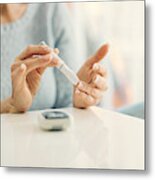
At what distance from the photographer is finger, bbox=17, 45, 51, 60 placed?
1.27 metres

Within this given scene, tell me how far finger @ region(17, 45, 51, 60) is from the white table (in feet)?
0.58

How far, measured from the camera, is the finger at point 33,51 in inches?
50.1

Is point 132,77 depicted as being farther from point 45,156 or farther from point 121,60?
point 45,156

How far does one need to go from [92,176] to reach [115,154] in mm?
101

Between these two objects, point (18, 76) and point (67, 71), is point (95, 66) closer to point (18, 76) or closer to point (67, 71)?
point (67, 71)

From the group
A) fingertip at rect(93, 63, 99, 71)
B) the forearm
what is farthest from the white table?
fingertip at rect(93, 63, 99, 71)

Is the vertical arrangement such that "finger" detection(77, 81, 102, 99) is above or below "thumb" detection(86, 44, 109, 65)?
below

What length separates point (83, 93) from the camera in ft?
4.12

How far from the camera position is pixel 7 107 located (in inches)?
50.6

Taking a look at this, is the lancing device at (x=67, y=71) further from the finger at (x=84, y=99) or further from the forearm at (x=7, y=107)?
the forearm at (x=7, y=107)

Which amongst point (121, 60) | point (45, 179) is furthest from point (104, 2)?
point (45, 179)

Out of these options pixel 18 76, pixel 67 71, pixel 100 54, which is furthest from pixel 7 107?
pixel 100 54

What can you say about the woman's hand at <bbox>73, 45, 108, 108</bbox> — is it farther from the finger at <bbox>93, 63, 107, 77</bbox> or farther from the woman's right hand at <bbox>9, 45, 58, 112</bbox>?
the woman's right hand at <bbox>9, 45, 58, 112</bbox>

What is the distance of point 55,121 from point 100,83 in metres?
0.17
